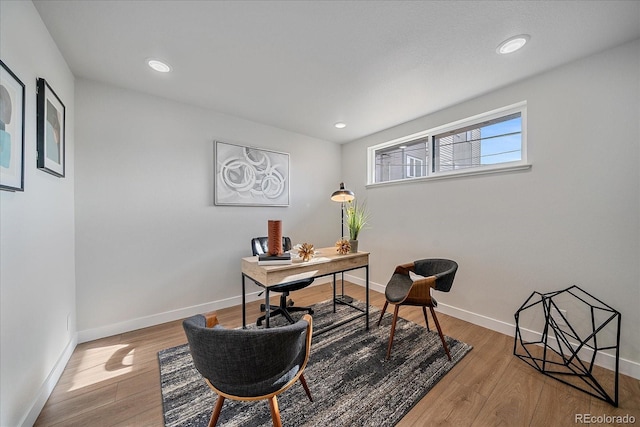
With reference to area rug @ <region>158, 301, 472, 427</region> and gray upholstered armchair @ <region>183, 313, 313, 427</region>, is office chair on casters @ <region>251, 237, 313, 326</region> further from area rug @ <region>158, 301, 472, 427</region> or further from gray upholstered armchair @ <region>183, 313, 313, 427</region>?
gray upholstered armchair @ <region>183, 313, 313, 427</region>

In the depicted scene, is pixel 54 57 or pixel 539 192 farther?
pixel 539 192

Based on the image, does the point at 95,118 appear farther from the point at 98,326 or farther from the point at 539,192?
the point at 539,192

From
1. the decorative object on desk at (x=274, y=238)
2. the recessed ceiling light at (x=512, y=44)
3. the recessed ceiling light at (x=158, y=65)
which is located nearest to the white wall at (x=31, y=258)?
the recessed ceiling light at (x=158, y=65)

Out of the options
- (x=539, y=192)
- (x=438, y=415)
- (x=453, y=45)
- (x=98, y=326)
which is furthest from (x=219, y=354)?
(x=539, y=192)

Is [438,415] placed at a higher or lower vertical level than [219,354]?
lower

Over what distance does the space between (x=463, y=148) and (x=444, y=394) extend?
2.45 meters

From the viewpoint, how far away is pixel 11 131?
4.08 ft

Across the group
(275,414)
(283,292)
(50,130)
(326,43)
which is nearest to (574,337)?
(275,414)

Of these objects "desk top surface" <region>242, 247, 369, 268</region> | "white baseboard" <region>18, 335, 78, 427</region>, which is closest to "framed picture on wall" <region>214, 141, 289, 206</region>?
"desk top surface" <region>242, 247, 369, 268</region>

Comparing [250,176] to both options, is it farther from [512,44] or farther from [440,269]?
[512,44]

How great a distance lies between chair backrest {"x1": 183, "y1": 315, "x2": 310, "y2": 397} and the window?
2586 millimetres

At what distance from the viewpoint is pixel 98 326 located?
234cm

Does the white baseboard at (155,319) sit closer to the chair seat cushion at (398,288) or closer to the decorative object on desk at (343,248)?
the decorative object on desk at (343,248)

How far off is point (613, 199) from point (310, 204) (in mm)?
3169
